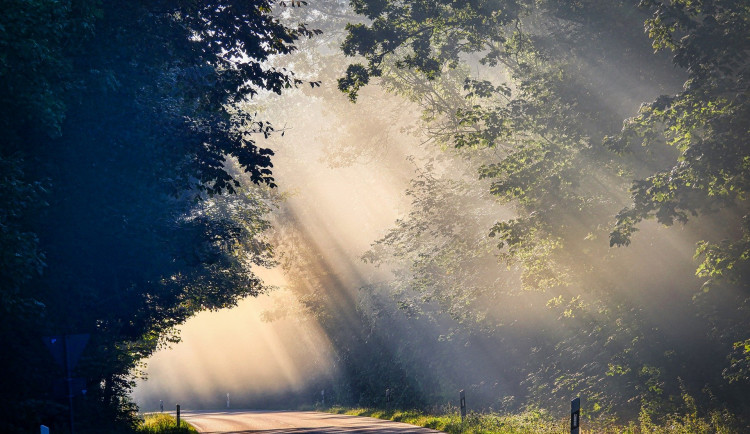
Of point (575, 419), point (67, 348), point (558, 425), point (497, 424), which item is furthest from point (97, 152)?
point (558, 425)

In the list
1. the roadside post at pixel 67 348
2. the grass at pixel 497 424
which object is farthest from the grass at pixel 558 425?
the roadside post at pixel 67 348

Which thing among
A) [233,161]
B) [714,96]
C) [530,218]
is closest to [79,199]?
[530,218]

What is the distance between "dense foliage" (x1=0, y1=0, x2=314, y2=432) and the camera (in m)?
13.1

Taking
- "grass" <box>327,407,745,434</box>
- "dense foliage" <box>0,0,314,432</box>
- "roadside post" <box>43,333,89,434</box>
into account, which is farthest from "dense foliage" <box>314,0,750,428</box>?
"roadside post" <box>43,333,89,434</box>

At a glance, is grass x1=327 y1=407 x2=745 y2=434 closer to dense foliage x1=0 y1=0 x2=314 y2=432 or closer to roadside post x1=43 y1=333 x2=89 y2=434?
dense foliage x1=0 y1=0 x2=314 y2=432

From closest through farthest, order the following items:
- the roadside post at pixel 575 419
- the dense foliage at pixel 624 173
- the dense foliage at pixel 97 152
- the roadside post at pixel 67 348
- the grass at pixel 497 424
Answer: the roadside post at pixel 575 419, the roadside post at pixel 67 348, the dense foliage at pixel 97 152, the dense foliage at pixel 624 173, the grass at pixel 497 424

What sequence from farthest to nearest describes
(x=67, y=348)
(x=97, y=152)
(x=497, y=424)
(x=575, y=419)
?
(x=497, y=424), (x=97, y=152), (x=67, y=348), (x=575, y=419)

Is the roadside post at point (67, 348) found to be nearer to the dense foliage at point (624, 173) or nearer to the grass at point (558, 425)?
the dense foliage at point (624, 173)

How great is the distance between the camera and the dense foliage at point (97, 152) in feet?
42.8

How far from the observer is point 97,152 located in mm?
16312

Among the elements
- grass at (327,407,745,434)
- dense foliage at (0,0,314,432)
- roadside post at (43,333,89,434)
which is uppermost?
dense foliage at (0,0,314,432)

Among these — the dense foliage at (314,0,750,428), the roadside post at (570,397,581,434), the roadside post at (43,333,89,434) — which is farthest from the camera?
the dense foliage at (314,0,750,428)

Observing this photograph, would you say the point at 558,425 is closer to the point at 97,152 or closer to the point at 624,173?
the point at 624,173

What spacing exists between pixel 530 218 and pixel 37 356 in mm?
12689
